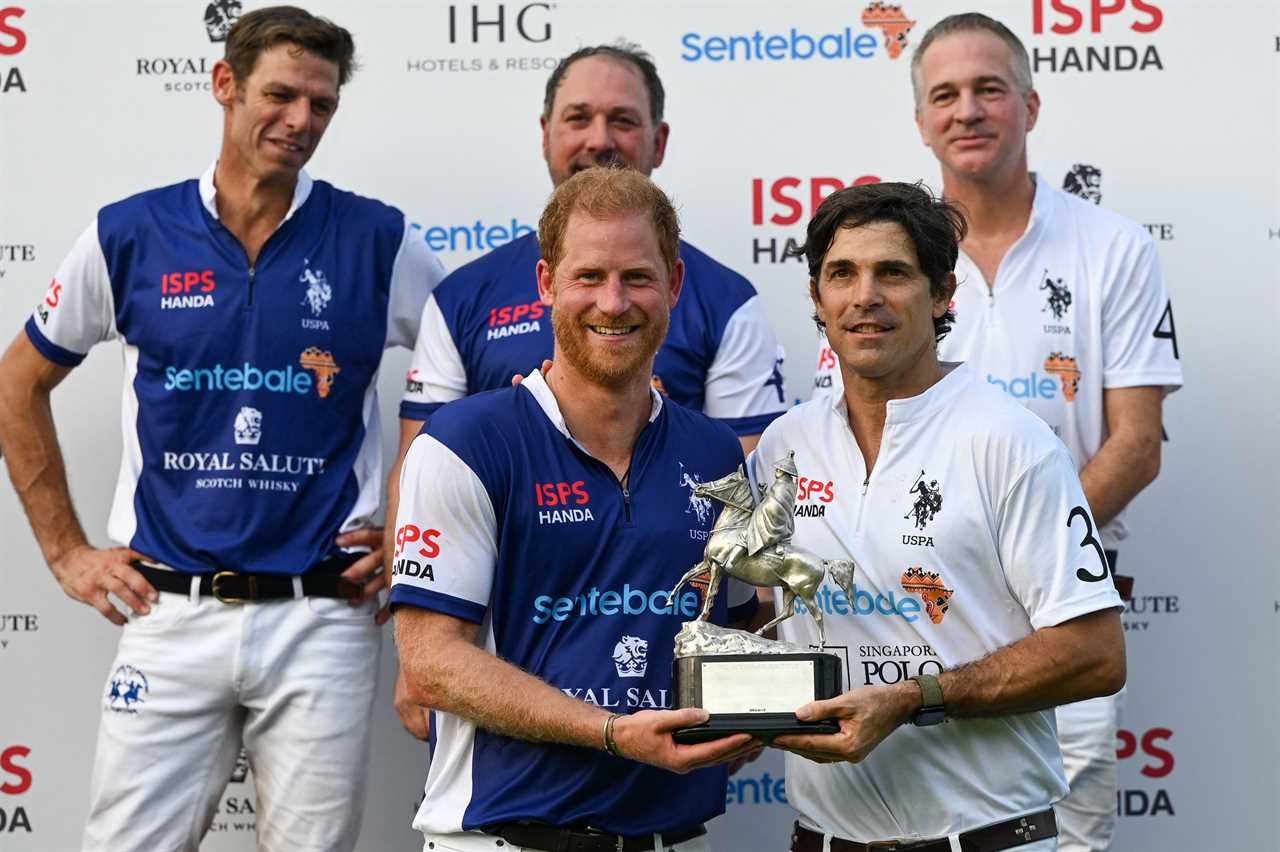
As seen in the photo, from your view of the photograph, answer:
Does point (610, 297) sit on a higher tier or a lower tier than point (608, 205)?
lower

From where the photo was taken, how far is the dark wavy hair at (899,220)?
265 cm

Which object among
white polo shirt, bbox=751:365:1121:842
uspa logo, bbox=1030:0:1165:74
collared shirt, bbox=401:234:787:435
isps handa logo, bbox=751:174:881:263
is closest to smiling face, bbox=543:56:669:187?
collared shirt, bbox=401:234:787:435

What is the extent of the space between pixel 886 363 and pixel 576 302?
0.55 meters

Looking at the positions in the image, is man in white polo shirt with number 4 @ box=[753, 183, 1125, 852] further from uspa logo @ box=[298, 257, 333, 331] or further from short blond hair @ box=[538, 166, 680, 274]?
uspa logo @ box=[298, 257, 333, 331]

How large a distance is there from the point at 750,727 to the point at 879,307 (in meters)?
0.77

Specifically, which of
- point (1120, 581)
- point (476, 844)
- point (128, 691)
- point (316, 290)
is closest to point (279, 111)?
Answer: point (316, 290)

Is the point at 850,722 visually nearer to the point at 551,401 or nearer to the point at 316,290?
the point at 551,401

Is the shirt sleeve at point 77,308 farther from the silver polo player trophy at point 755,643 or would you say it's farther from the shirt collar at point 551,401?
the silver polo player trophy at point 755,643

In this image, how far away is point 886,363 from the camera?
2.59 metres

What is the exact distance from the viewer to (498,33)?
14.6ft

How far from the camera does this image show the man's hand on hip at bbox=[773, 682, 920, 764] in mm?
2307

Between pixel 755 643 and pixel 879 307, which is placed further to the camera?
pixel 879 307

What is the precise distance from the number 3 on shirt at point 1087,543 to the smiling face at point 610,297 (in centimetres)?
77

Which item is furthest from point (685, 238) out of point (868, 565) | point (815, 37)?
point (868, 565)
